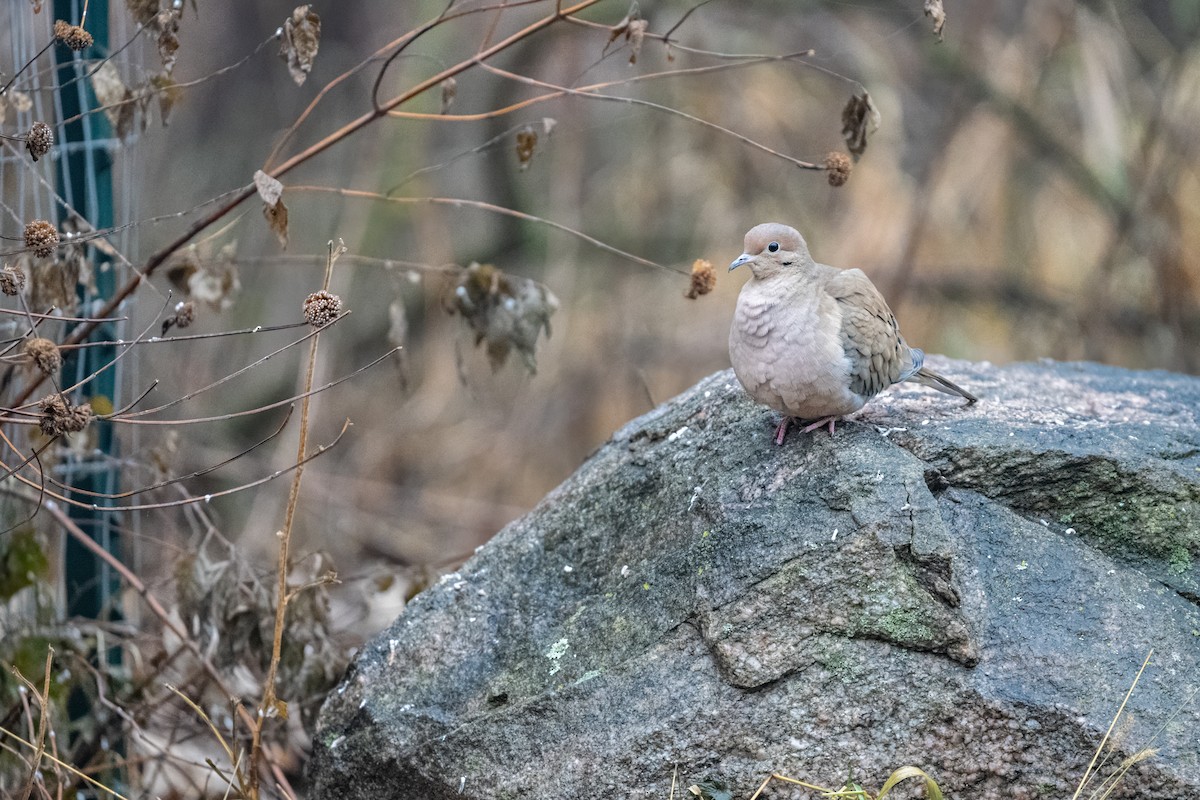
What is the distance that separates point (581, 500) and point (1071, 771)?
143 cm

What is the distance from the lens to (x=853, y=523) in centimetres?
287

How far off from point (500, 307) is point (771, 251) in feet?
3.26

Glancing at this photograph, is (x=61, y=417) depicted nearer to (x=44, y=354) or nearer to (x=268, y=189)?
(x=44, y=354)

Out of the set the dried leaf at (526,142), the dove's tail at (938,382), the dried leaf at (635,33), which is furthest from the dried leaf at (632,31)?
the dove's tail at (938,382)

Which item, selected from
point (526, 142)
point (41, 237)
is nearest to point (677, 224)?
point (526, 142)

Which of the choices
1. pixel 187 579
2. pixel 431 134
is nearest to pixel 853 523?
pixel 187 579

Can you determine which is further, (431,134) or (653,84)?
(431,134)

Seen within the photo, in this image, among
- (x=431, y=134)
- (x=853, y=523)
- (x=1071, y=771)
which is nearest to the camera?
(x=1071, y=771)

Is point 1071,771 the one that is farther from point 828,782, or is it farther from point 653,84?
point 653,84

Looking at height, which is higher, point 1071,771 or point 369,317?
point 1071,771

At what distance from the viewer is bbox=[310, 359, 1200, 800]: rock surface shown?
107 inches

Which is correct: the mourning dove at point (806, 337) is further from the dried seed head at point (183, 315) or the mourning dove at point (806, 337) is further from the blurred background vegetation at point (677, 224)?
the blurred background vegetation at point (677, 224)

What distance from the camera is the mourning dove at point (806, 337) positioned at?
116 inches

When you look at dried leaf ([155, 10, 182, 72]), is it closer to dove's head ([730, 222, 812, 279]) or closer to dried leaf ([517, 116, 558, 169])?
dried leaf ([517, 116, 558, 169])
